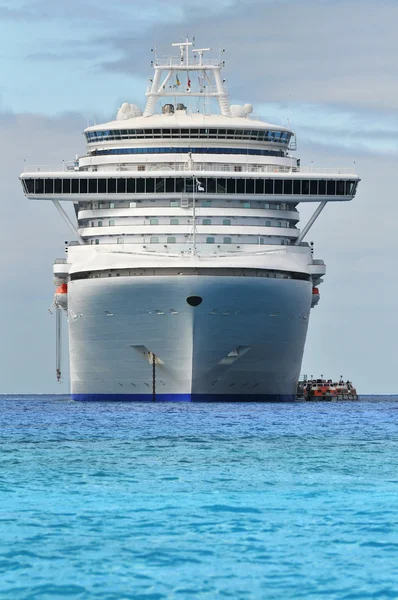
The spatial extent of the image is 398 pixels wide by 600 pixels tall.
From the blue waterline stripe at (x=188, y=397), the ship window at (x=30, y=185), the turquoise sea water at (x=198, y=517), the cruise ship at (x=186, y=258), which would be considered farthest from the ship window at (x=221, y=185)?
the turquoise sea water at (x=198, y=517)

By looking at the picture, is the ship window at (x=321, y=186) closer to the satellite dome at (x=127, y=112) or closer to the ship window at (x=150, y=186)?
the ship window at (x=150, y=186)

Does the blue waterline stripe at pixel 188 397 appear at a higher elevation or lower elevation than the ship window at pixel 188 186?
lower

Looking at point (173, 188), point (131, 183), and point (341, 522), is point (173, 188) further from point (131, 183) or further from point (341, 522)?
point (341, 522)

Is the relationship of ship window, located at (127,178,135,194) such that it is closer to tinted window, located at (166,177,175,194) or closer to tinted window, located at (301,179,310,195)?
tinted window, located at (166,177,175,194)

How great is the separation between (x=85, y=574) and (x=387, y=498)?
11.2 meters

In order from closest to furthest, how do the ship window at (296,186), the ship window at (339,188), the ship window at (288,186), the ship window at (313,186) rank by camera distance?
1. the ship window at (288,186)
2. the ship window at (296,186)
3. the ship window at (313,186)
4. the ship window at (339,188)

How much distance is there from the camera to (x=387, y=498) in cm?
3044

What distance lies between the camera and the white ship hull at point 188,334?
71000mm

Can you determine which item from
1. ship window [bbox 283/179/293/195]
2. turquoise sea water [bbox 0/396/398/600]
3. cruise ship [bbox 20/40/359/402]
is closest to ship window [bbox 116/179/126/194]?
cruise ship [bbox 20/40/359/402]

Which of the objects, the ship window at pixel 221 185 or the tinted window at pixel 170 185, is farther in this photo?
the ship window at pixel 221 185

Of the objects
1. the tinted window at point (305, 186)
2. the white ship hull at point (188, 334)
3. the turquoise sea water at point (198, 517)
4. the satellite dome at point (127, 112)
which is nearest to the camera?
the turquoise sea water at point (198, 517)

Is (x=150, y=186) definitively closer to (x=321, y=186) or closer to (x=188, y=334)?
(x=321, y=186)

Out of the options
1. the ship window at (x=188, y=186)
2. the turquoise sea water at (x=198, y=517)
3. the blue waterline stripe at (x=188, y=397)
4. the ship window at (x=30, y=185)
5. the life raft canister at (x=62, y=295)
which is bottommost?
the turquoise sea water at (x=198, y=517)

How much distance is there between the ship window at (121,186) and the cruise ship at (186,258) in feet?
0.28
